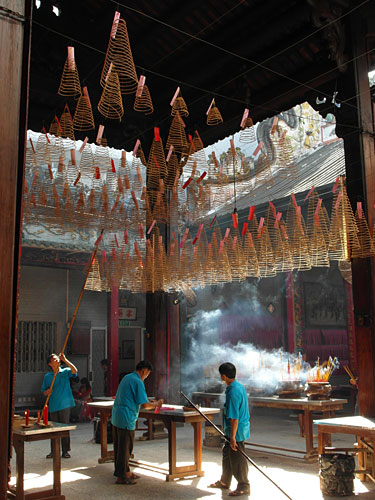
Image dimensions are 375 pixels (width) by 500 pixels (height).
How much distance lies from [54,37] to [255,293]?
870 centimetres

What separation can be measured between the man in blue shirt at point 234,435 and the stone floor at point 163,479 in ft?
0.49

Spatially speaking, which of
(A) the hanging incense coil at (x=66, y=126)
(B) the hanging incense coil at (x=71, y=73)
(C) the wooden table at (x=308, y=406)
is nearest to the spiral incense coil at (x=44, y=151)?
(A) the hanging incense coil at (x=66, y=126)

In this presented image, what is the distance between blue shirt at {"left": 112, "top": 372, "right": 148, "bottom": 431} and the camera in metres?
6.48

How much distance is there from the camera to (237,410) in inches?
229

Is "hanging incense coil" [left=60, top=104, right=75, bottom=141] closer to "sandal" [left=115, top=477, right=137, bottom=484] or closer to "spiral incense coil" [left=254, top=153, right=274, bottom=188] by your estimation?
"spiral incense coil" [left=254, top=153, right=274, bottom=188]

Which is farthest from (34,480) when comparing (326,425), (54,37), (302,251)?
(54,37)

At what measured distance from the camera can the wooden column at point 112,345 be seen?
11.5m

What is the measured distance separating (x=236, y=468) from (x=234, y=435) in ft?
1.39

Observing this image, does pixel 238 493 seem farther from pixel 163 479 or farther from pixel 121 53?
pixel 121 53

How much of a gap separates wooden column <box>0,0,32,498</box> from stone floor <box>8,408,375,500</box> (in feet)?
13.1

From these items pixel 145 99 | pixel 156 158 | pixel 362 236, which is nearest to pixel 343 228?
pixel 362 236

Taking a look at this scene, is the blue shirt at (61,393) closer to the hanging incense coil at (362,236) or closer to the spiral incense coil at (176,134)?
the spiral incense coil at (176,134)

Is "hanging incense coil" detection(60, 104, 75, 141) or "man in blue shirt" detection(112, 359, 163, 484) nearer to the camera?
"hanging incense coil" detection(60, 104, 75, 141)

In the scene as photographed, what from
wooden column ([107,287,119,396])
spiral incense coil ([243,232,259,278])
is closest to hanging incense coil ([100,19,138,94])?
spiral incense coil ([243,232,259,278])
